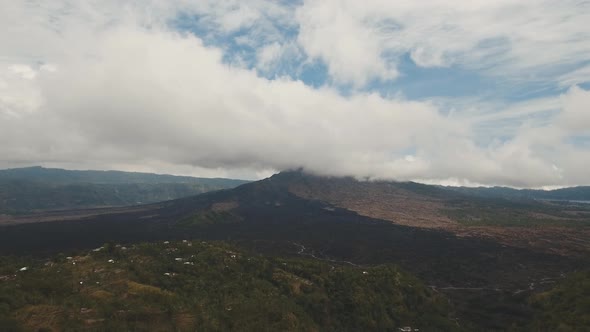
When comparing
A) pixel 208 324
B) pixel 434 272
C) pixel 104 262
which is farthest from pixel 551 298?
pixel 104 262

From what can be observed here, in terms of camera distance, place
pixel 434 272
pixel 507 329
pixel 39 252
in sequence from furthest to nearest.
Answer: pixel 39 252
pixel 434 272
pixel 507 329

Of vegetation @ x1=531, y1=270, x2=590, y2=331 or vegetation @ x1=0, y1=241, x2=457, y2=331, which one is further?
vegetation @ x1=531, y1=270, x2=590, y2=331

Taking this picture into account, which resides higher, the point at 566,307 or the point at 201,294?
the point at 201,294

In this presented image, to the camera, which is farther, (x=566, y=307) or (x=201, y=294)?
(x=566, y=307)

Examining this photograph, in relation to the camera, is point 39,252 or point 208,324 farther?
point 39,252

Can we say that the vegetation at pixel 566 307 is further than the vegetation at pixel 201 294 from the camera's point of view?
Yes

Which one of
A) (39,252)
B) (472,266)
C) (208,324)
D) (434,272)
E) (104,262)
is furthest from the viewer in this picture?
(39,252)

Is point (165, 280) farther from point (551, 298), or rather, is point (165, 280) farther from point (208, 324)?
point (551, 298)

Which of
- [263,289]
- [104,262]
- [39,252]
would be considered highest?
[104,262]
